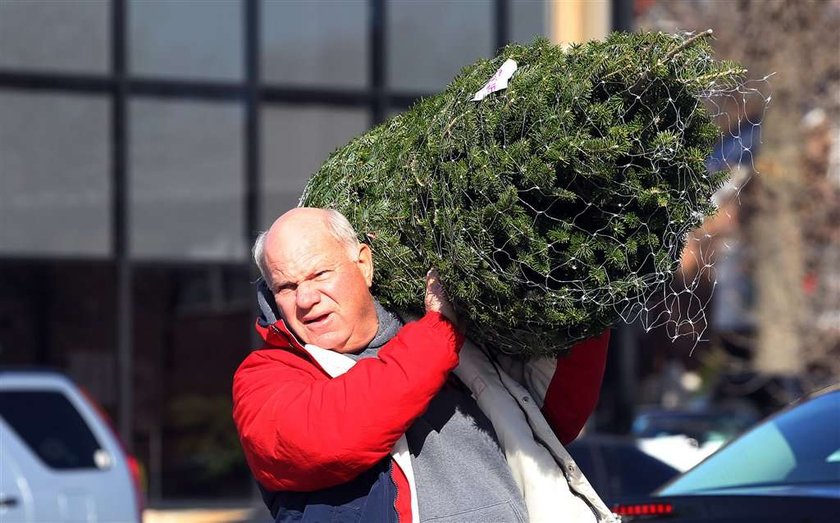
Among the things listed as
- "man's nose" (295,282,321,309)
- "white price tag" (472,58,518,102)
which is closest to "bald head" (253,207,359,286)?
"man's nose" (295,282,321,309)

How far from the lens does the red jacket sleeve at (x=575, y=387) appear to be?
2967mm

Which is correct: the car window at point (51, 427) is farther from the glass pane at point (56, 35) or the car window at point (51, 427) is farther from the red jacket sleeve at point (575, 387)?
the glass pane at point (56, 35)

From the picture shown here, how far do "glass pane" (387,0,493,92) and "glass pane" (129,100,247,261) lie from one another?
5.51 ft

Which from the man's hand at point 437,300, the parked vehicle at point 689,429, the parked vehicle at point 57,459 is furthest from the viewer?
the parked vehicle at point 57,459

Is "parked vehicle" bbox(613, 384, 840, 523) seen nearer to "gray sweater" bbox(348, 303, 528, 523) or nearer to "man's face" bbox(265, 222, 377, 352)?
"gray sweater" bbox(348, 303, 528, 523)

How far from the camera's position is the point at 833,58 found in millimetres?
13477

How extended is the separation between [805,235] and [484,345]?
41.4ft

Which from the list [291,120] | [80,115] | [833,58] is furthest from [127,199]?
[833,58]

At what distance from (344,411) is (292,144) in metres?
10.5

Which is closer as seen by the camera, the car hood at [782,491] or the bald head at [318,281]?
the bald head at [318,281]

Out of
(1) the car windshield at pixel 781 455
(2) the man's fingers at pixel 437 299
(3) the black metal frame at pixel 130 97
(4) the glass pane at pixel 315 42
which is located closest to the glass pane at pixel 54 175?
(3) the black metal frame at pixel 130 97

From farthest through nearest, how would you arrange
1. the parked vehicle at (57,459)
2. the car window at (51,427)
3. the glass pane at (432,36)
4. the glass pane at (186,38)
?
1. the glass pane at (432,36)
2. the glass pane at (186,38)
3. the car window at (51,427)
4. the parked vehicle at (57,459)

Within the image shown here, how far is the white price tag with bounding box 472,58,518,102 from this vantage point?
2.63 m

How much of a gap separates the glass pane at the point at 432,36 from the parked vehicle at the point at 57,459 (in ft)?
20.6
